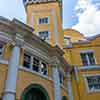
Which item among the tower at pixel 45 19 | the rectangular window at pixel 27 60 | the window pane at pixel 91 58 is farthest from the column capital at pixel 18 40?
the window pane at pixel 91 58

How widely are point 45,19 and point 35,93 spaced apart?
11933 millimetres

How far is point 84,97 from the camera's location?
1805 centimetres

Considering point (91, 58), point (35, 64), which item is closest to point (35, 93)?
point (35, 64)

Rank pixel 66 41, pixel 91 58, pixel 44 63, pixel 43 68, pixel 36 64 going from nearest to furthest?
1. pixel 36 64
2. pixel 43 68
3. pixel 44 63
4. pixel 91 58
5. pixel 66 41

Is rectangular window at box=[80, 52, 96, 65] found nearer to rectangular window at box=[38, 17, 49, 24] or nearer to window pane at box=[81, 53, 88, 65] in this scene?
window pane at box=[81, 53, 88, 65]

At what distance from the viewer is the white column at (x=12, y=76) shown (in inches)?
454

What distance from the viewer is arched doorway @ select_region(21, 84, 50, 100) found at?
1313cm

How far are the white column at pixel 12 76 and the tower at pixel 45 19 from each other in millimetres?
8305

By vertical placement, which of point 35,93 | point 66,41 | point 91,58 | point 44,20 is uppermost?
point 44,20

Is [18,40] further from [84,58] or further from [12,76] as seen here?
[84,58]

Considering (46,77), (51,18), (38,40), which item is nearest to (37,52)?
(38,40)

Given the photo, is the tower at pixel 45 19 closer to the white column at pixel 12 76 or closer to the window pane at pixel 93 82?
the window pane at pixel 93 82

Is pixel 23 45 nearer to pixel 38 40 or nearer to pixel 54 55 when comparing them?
pixel 38 40

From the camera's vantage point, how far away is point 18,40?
13.8 metres
